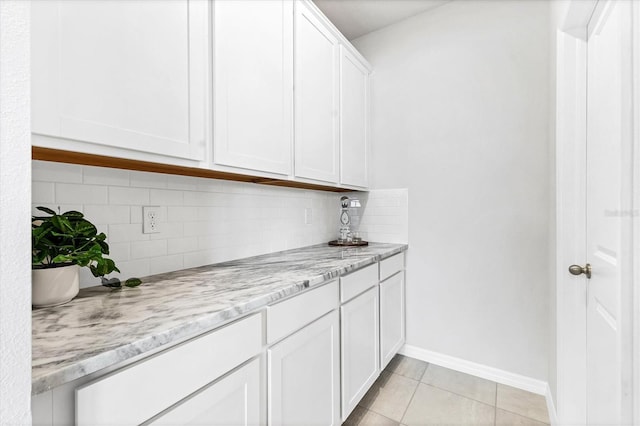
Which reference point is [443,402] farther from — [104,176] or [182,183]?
[104,176]

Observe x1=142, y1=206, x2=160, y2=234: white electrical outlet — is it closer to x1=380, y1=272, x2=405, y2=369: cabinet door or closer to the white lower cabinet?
the white lower cabinet

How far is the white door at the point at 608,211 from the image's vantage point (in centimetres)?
93

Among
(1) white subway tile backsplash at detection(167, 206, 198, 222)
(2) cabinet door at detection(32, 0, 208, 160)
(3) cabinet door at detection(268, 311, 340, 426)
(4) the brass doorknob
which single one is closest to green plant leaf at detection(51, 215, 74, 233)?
(2) cabinet door at detection(32, 0, 208, 160)

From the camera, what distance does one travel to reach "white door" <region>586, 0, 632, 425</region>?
93cm

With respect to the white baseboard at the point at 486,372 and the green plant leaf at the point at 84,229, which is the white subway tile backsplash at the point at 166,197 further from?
the white baseboard at the point at 486,372

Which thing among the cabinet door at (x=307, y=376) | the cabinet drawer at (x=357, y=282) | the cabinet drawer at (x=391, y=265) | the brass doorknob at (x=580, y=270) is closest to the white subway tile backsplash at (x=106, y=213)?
the cabinet door at (x=307, y=376)

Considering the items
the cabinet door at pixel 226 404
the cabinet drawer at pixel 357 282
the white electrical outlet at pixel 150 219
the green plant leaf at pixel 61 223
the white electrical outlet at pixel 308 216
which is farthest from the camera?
the white electrical outlet at pixel 308 216

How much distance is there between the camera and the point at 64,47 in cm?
86

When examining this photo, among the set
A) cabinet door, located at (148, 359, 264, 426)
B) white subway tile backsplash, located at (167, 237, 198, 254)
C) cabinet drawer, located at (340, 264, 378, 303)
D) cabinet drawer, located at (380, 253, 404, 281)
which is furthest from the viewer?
cabinet drawer, located at (380, 253, 404, 281)

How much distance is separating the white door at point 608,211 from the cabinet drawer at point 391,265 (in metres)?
1.04

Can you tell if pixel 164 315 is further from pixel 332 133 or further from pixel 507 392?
pixel 507 392

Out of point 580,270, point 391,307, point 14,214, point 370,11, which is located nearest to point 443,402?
point 391,307

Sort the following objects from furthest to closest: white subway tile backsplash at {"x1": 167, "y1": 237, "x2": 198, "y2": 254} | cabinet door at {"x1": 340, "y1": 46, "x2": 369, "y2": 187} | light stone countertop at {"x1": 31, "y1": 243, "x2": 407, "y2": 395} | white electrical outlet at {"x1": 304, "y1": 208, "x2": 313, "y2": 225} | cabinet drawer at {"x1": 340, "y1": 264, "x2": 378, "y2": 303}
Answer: white electrical outlet at {"x1": 304, "y1": 208, "x2": 313, "y2": 225} → cabinet door at {"x1": 340, "y1": 46, "x2": 369, "y2": 187} → cabinet drawer at {"x1": 340, "y1": 264, "x2": 378, "y2": 303} → white subway tile backsplash at {"x1": 167, "y1": 237, "x2": 198, "y2": 254} → light stone countertop at {"x1": 31, "y1": 243, "x2": 407, "y2": 395}

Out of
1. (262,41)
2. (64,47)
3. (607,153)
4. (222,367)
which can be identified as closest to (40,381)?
(222,367)
